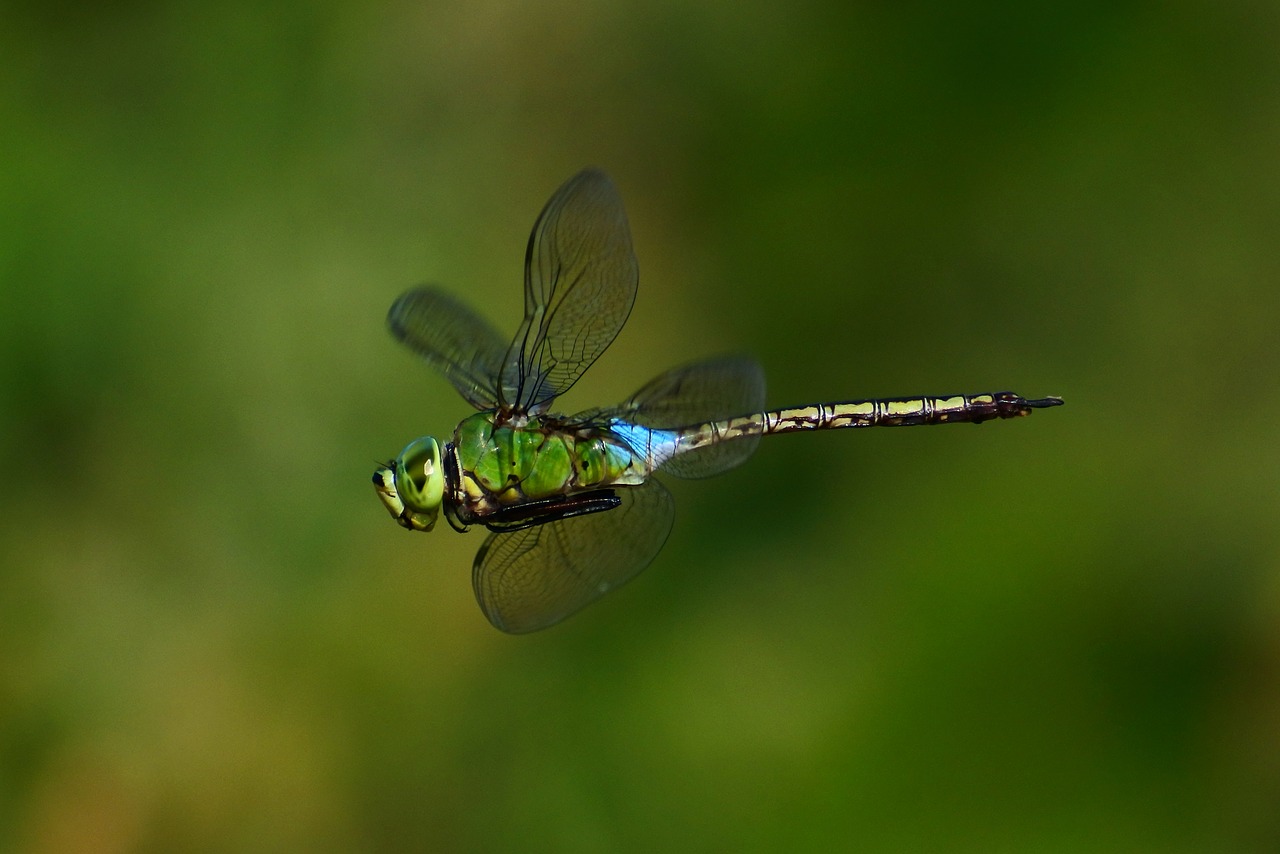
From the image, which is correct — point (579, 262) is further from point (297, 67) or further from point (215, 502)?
point (297, 67)

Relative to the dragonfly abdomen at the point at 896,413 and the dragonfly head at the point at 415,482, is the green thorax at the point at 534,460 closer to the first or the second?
the dragonfly head at the point at 415,482

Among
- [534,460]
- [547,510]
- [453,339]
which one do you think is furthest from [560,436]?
[453,339]

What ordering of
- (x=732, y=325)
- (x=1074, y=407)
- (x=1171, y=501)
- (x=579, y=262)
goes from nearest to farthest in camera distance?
(x=579, y=262) < (x=1171, y=501) < (x=1074, y=407) < (x=732, y=325)

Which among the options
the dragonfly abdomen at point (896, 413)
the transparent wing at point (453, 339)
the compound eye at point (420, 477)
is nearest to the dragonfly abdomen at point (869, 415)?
the dragonfly abdomen at point (896, 413)

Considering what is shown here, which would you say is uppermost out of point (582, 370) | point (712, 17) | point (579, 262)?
point (712, 17)

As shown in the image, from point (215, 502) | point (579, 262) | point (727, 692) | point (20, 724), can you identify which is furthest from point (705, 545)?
point (20, 724)

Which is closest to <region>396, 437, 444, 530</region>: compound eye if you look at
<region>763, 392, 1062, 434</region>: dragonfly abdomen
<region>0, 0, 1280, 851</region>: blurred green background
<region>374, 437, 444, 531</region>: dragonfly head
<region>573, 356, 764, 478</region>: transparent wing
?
<region>374, 437, 444, 531</region>: dragonfly head

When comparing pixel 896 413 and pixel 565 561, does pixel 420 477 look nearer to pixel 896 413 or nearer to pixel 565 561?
pixel 565 561
